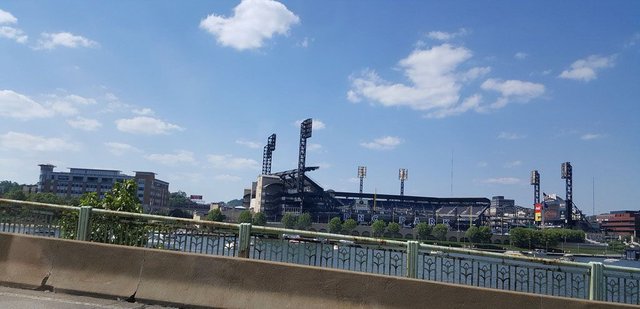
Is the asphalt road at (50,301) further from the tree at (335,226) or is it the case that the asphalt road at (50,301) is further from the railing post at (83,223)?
the tree at (335,226)

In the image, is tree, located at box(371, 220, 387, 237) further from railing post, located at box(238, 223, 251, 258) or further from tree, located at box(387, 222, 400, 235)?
railing post, located at box(238, 223, 251, 258)

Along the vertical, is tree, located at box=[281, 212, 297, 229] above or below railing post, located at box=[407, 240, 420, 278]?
below

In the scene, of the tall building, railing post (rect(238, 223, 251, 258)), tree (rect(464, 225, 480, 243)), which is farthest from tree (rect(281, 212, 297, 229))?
railing post (rect(238, 223, 251, 258))

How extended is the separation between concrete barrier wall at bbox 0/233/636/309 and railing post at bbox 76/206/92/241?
2.49ft

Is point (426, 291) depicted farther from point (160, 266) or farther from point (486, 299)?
point (160, 266)

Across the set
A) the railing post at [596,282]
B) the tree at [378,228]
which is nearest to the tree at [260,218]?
the tree at [378,228]

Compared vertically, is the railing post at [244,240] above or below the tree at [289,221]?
above

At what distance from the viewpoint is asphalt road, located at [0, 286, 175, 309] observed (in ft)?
23.7

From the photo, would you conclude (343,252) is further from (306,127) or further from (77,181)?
(77,181)

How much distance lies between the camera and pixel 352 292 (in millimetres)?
7305

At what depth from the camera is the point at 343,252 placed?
7.99 m

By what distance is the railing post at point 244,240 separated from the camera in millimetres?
8367

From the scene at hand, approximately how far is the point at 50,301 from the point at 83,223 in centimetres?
182

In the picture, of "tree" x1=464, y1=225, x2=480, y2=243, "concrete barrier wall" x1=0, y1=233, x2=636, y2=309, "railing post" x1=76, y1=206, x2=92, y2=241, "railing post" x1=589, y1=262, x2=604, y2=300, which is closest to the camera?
"concrete barrier wall" x1=0, y1=233, x2=636, y2=309
